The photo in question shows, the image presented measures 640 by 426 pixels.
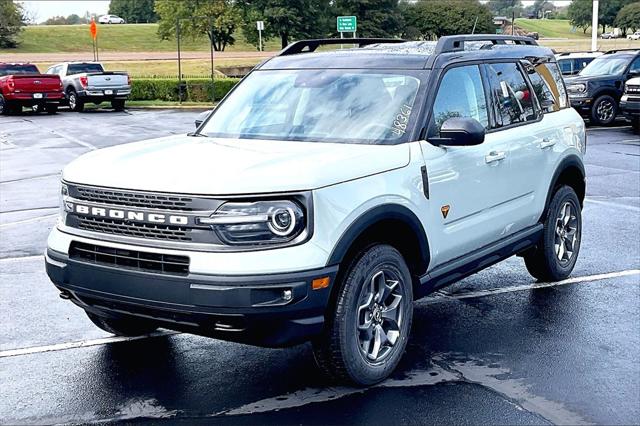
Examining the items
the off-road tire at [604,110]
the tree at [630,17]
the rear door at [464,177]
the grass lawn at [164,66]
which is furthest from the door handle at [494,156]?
the tree at [630,17]

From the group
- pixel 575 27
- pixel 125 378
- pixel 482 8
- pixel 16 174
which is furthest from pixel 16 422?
pixel 575 27

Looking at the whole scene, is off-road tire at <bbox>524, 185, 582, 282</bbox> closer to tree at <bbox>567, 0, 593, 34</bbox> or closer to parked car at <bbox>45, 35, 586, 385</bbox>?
parked car at <bbox>45, 35, 586, 385</bbox>

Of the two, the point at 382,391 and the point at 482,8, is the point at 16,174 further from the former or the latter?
the point at 482,8

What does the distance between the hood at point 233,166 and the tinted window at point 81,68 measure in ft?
93.9

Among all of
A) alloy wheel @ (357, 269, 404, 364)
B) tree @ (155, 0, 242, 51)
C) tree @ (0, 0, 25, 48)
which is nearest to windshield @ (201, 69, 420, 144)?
alloy wheel @ (357, 269, 404, 364)

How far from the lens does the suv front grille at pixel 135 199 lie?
13.9ft

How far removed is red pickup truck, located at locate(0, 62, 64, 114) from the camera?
29375mm

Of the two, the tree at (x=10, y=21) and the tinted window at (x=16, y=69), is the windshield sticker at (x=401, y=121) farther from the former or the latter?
the tree at (x=10, y=21)

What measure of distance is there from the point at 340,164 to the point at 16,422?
7.31 feet

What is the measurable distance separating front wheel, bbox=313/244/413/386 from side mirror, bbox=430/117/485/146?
81cm

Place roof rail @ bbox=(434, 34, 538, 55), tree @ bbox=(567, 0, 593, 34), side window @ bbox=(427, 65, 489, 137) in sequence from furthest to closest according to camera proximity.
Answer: tree @ bbox=(567, 0, 593, 34)
roof rail @ bbox=(434, 34, 538, 55)
side window @ bbox=(427, 65, 489, 137)

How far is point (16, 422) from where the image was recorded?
4.39m

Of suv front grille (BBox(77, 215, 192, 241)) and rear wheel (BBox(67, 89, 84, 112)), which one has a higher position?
suv front grille (BBox(77, 215, 192, 241))

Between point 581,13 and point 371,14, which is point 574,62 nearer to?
point 371,14
